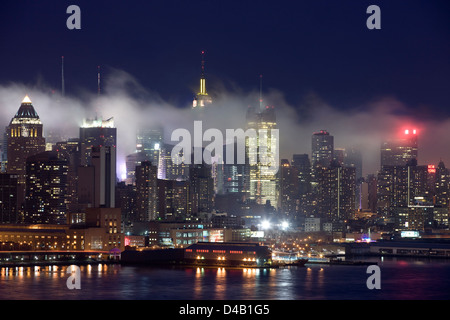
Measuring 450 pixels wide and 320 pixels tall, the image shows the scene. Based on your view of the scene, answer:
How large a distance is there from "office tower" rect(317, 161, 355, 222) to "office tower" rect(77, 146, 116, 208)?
47185 millimetres

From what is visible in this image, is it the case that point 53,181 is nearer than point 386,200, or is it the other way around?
point 53,181

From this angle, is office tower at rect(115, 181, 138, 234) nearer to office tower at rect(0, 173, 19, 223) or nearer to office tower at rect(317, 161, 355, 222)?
office tower at rect(0, 173, 19, 223)

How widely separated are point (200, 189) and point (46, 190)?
76.0 feet

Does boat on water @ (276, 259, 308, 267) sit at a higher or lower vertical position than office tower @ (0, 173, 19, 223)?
lower

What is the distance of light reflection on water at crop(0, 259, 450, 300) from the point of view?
4753 cm

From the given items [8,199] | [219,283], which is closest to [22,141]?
[8,199]

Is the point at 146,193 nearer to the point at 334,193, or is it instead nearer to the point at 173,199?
the point at 173,199

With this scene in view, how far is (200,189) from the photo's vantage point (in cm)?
11938

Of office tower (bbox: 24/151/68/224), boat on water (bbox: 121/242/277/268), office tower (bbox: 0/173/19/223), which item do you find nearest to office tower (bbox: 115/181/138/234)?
office tower (bbox: 24/151/68/224)

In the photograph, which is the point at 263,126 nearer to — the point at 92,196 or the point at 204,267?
the point at 92,196
